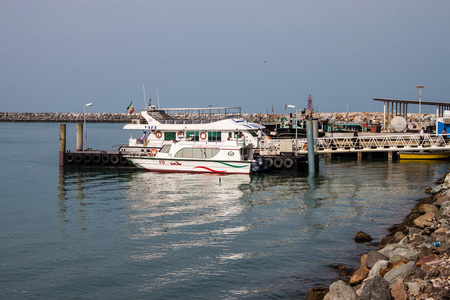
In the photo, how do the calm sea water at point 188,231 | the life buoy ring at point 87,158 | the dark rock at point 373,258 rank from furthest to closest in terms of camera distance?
the life buoy ring at point 87,158 < the calm sea water at point 188,231 < the dark rock at point 373,258

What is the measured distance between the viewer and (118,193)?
93.2ft

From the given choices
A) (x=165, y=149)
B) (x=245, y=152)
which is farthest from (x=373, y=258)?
(x=165, y=149)

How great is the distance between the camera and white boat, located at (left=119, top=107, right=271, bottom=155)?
38.0 metres

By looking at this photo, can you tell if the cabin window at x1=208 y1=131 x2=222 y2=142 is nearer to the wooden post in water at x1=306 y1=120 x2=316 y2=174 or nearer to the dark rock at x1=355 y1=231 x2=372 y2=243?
the wooden post in water at x1=306 y1=120 x2=316 y2=174

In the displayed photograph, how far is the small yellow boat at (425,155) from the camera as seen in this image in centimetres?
4334

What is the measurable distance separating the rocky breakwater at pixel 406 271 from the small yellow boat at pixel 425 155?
2933 cm

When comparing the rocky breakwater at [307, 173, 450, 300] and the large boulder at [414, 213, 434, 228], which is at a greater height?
the large boulder at [414, 213, 434, 228]

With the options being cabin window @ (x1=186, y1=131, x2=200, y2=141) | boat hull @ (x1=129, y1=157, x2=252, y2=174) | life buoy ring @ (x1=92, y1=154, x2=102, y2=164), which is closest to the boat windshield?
boat hull @ (x1=129, y1=157, x2=252, y2=174)

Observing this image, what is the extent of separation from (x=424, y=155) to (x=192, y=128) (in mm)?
20662

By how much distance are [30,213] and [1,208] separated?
91.9 inches

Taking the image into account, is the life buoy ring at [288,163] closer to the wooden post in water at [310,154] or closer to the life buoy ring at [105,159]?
the wooden post in water at [310,154]

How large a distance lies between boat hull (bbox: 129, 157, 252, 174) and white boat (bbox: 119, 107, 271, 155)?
40.1 inches

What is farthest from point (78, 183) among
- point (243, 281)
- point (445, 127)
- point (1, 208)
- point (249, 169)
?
point (445, 127)

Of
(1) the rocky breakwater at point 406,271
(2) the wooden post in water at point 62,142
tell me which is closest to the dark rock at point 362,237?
(1) the rocky breakwater at point 406,271
